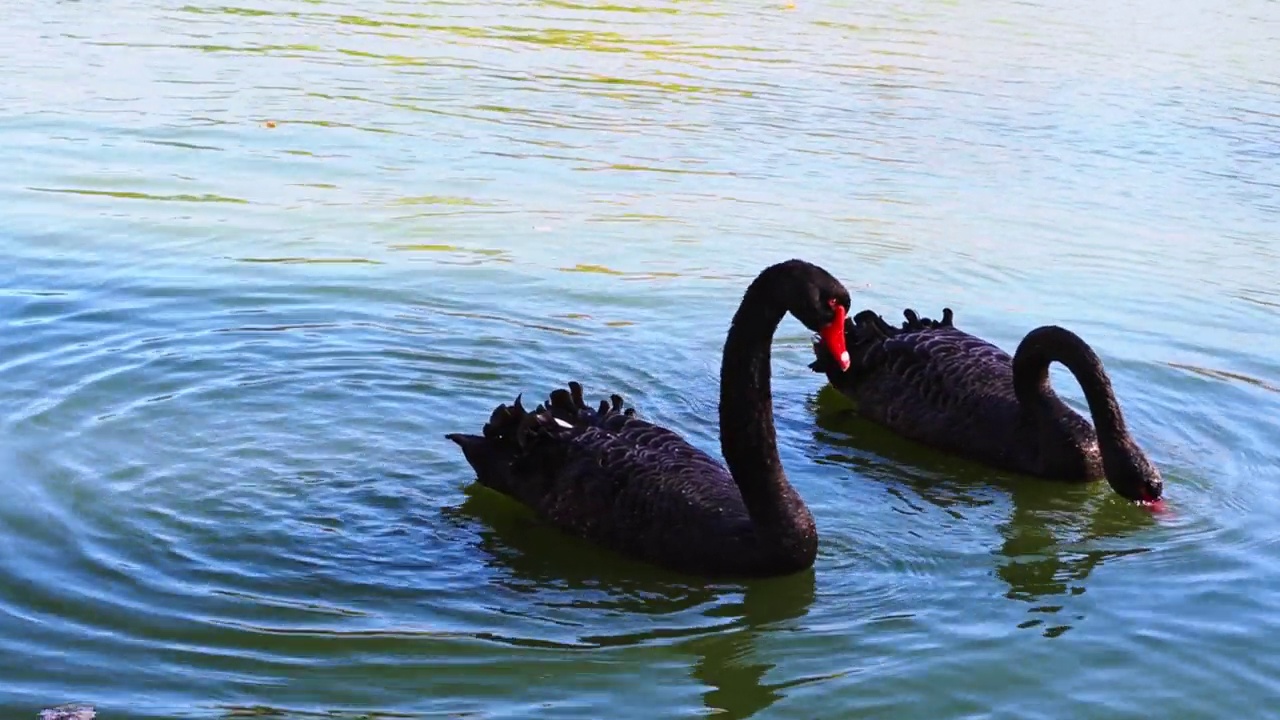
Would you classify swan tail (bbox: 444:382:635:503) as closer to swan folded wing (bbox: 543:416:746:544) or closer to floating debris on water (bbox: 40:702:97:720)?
swan folded wing (bbox: 543:416:746:544)

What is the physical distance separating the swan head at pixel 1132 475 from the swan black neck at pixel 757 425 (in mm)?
1613

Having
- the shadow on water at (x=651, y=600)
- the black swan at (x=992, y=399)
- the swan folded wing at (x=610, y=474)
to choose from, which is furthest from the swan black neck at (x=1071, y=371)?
the shadow on water at (x=651, y=600)

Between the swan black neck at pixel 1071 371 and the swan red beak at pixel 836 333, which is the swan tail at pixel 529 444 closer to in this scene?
the swan red beak at pixel 836 333

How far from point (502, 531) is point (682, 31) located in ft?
45.5

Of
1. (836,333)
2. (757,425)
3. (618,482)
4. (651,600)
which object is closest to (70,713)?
(651,600)

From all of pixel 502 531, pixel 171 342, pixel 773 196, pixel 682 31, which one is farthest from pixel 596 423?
pixel 682 31

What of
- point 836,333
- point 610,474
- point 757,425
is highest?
point 836,333

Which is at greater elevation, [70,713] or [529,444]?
[529,444]

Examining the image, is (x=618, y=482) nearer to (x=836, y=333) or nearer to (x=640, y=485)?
(x=640, y=485)

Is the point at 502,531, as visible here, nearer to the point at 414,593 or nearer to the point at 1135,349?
the point at 414,593

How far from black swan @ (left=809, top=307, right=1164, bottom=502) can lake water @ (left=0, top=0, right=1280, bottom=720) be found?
149 mm

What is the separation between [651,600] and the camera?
5.91 metres

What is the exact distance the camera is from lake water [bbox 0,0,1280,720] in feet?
17.5

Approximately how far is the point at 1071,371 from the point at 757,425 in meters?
2.06
